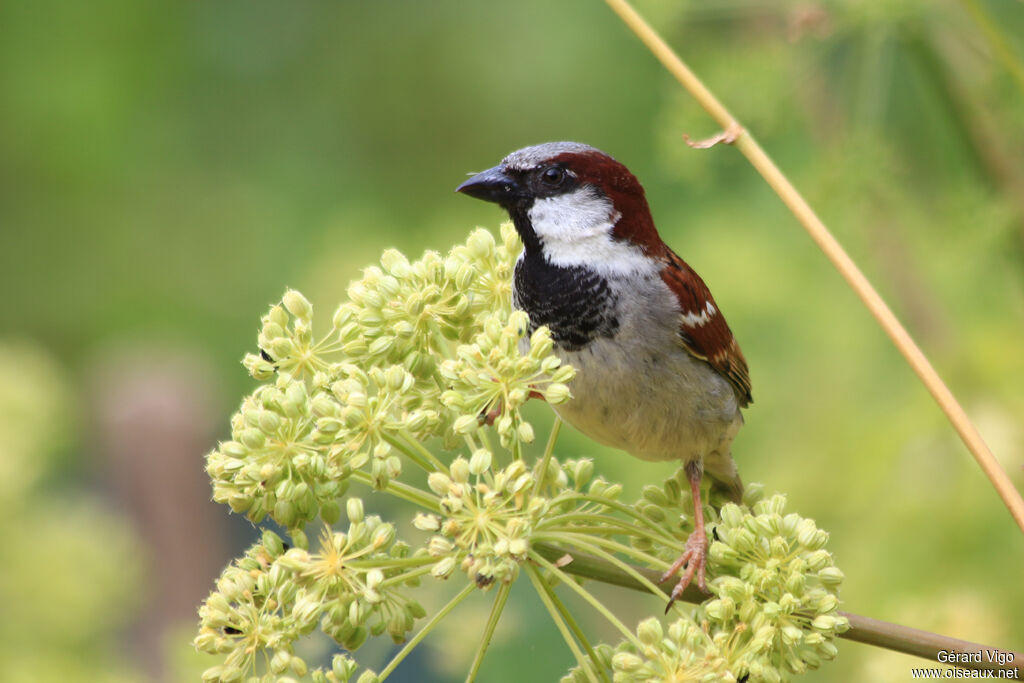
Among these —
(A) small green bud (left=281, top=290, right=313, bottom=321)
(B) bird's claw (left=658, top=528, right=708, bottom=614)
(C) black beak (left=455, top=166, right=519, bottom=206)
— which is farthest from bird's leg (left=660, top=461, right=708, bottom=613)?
(C) black beak (left=455, top=166, right=519, bottom=206)

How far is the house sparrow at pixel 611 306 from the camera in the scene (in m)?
2.14

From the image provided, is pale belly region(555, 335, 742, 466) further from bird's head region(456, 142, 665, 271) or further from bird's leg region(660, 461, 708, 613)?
bird's leg region(660, 461, 708, 613)

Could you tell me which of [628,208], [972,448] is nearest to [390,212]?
[628,208]

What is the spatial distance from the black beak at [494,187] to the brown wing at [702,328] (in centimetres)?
37

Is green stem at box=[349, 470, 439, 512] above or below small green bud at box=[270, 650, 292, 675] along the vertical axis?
above

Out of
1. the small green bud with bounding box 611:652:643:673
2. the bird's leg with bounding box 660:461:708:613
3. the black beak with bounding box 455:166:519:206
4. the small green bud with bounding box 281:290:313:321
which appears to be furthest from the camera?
the black beak with bounding box 455:166:519:206

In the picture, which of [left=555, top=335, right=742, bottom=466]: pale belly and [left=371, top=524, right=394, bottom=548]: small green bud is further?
[left=555, top=335, right=742, bottom=466]: pale belly

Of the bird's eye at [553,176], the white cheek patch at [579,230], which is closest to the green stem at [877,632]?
the white cheek patch at [579,230]

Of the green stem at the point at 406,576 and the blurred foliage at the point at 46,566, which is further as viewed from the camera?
the blurred foliage at the point at 46,566

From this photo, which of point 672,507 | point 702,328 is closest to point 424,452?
point 672,507

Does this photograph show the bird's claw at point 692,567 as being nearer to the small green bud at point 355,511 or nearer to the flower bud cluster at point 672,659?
the flower bud cluster at point 672,659

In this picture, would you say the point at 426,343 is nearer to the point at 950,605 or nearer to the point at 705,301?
the point at 705,301

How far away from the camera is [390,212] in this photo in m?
4.50

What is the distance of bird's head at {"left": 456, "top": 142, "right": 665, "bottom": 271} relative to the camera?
7.13 feet
